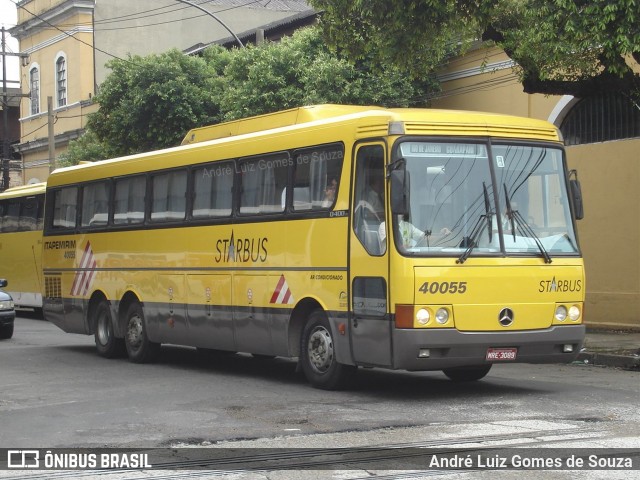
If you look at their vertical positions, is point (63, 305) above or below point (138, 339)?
above

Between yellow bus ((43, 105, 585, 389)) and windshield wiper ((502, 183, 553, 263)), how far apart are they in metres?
0.01

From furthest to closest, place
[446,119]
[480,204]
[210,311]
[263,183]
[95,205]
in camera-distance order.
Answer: [95,205]
[210,311]
[263,183]
[446,119]
[480,204]

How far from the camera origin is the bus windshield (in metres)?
11.6

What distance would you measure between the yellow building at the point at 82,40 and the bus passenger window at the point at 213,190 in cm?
3067

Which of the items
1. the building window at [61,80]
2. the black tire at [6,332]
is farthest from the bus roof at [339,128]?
the building window at [61,80]

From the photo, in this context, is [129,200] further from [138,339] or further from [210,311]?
[210,311]

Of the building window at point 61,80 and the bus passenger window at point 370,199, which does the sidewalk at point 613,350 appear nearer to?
the bus passenger window at point 370,199

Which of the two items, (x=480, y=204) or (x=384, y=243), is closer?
Answer: (x=384, y=243)

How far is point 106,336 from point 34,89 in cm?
3720

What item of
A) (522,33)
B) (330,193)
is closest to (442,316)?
(330,193)

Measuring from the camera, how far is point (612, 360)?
16.8 metres

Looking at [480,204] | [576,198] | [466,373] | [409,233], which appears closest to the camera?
[409,233]

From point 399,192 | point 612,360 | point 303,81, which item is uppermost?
point 303,81

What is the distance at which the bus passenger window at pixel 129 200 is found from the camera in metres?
16.8
